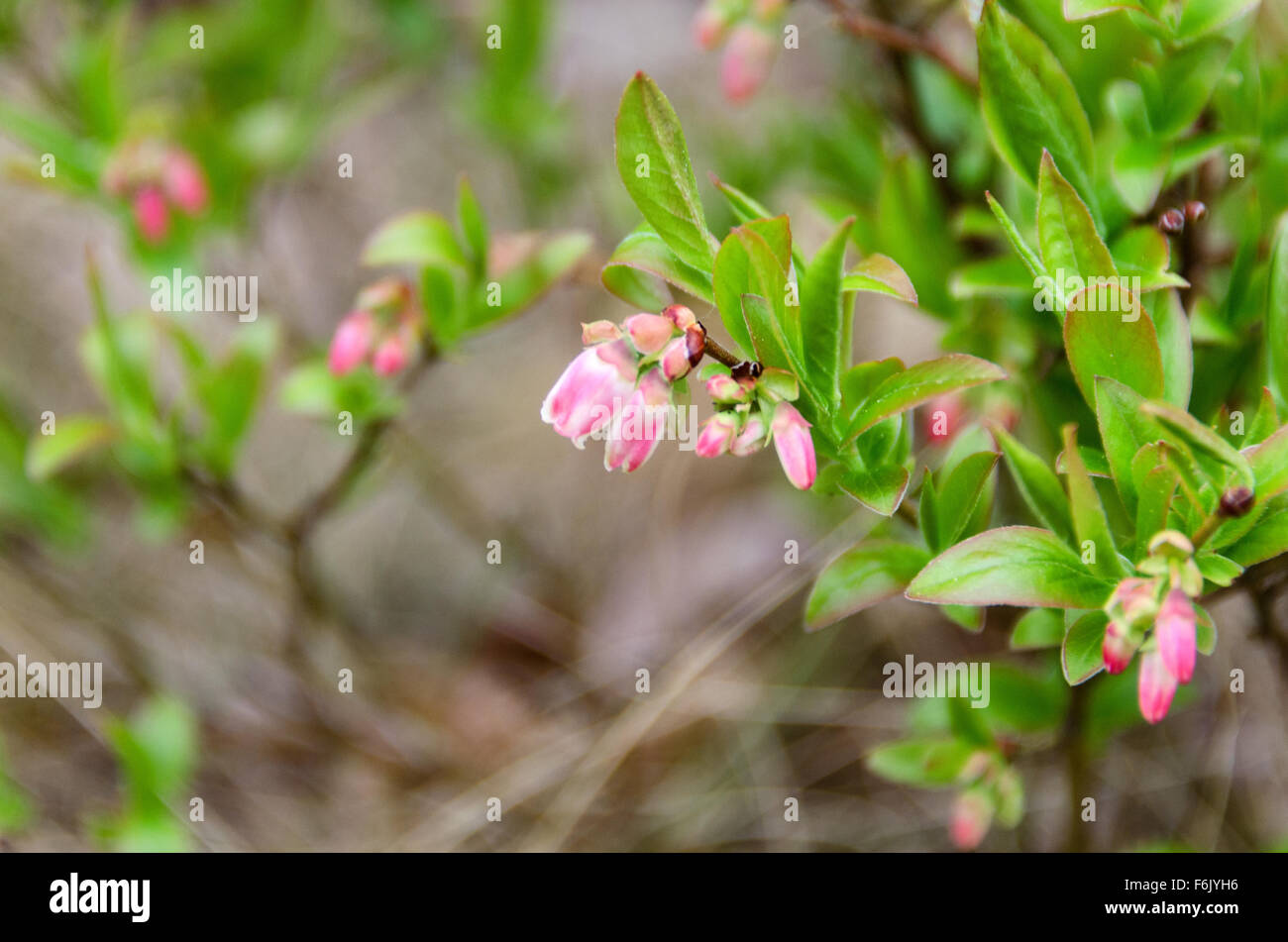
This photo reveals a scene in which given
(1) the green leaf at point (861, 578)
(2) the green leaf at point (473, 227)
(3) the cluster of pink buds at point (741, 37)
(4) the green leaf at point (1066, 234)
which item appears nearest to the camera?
(4) the green leaf at point (1066, 234)

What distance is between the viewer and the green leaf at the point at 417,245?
112 cm

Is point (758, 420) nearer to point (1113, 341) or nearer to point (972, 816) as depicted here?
point (1113, 341)

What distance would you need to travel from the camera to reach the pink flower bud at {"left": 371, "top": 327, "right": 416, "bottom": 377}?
112 centimetres

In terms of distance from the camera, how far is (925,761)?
43.4 inches

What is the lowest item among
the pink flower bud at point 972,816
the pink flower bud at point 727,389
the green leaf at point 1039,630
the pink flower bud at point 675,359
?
the pink flower bud at point 972,816

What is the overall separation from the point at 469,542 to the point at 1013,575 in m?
1.52

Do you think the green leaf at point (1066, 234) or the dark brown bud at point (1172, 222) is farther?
the dark brown bud at point (1172, 222)

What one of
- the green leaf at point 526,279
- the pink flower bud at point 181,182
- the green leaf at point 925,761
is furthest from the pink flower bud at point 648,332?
the pink flower bud at point 181,182

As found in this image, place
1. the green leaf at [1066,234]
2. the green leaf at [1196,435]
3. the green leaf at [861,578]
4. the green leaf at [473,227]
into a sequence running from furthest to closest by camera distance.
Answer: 1. the green leaf at [473,227]
2. the green leaf at [861,578]
3. the green leaf at [1066,234]
4. the green leaf at [1196,435]

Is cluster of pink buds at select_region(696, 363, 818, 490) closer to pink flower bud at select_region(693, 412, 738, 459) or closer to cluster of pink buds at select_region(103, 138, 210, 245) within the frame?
pink flower bud at select_region(693, 412, 738, 459)

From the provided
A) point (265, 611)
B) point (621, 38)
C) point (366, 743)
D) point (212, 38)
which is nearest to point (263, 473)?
point (265, 611)

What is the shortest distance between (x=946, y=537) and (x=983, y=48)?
0.41 meters

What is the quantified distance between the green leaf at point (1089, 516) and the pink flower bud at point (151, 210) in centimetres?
127

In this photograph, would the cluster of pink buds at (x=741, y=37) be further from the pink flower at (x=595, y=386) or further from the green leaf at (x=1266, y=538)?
the green leaf at (x=1266, y=538)
